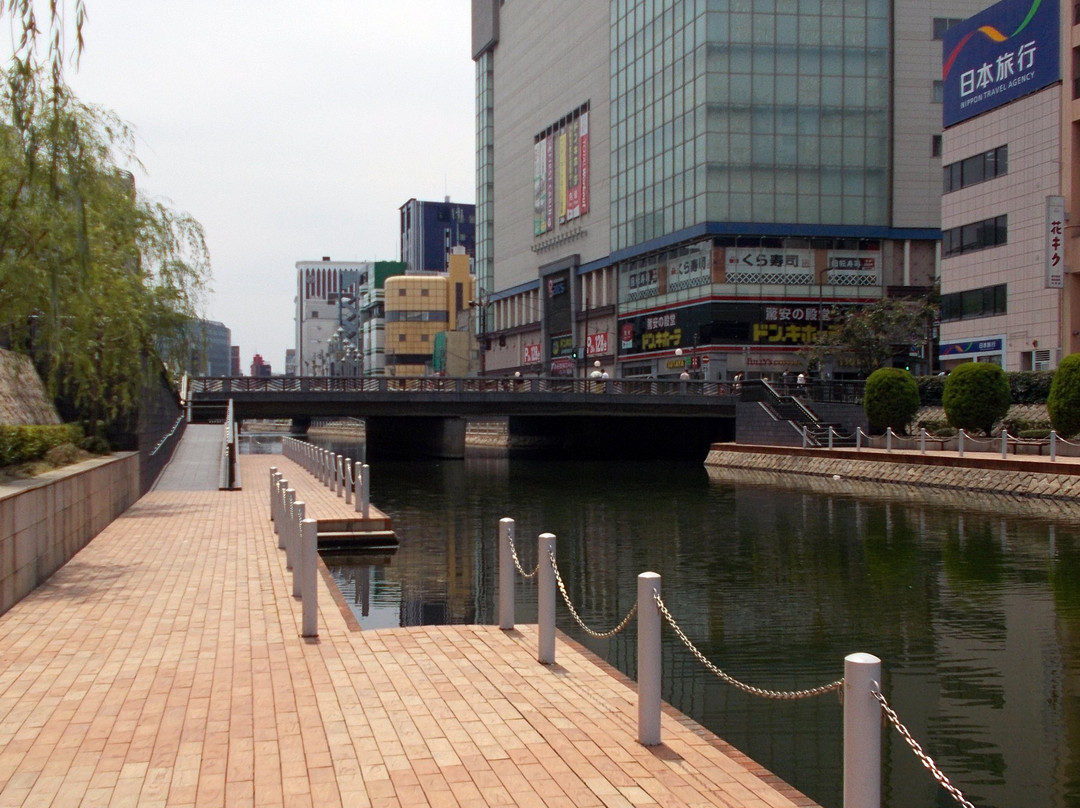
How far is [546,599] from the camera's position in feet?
32.9

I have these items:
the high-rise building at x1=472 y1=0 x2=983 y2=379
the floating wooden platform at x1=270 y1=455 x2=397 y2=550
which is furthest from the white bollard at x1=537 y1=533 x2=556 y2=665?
the high-rise building at x1=472 y1=0 x2=983 y2=379

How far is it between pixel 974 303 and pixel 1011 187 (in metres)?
5.99

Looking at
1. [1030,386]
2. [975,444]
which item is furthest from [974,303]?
[975,444]

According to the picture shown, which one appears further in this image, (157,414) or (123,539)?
(157,414)

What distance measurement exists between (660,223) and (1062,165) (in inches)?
1361

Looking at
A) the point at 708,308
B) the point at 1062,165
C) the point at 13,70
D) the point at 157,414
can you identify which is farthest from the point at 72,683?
the point at 708,308

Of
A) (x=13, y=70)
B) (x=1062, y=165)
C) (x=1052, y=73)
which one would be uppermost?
(x=1052, y=73)

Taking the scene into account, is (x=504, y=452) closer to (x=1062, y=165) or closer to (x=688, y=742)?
(x=1062, y=165)

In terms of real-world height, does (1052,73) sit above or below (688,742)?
above

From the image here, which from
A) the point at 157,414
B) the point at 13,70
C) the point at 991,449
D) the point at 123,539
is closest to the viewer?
the point at 13,70

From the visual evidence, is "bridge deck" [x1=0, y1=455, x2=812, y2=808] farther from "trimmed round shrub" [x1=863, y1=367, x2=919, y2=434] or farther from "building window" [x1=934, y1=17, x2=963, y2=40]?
"building window" [x1=934, y1=17, x2=963, y2=40]

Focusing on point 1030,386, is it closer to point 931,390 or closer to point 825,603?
point 931,390

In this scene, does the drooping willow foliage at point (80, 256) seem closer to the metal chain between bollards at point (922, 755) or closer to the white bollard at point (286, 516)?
the white bollard at point (286, 516)

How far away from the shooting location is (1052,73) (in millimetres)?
49062
